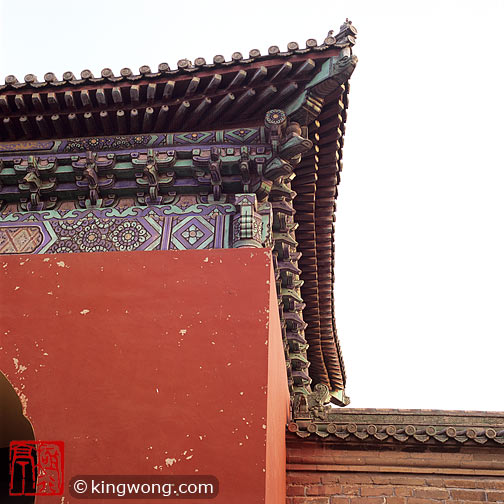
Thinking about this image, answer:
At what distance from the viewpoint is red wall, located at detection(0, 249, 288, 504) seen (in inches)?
135

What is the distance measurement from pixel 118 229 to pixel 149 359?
1.39m

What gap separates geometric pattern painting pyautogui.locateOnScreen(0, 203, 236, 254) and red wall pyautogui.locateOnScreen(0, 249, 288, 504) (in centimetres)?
42

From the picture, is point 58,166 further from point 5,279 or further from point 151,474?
point 151,474

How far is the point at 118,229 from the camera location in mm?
4738

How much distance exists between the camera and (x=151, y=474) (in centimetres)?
336

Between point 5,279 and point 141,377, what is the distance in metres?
1.32

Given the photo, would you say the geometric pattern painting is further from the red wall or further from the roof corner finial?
the roof corner finial

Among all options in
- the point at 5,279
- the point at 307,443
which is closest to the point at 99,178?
the point at 5,279

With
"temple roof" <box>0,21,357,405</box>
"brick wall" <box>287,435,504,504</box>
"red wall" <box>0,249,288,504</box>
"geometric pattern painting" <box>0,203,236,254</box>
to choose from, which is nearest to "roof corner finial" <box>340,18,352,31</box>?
"temple roof" <box>0,21,357,405</box>

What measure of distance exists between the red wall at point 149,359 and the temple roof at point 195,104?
1.27 m

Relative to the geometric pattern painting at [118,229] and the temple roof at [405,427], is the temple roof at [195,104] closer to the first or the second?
the geometric pattern painting at [118,229]

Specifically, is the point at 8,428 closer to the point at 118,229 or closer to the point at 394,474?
the point at 118,229

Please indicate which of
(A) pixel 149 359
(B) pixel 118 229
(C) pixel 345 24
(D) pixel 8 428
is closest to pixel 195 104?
(B) pixel 118 229

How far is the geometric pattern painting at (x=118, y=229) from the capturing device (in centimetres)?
461
